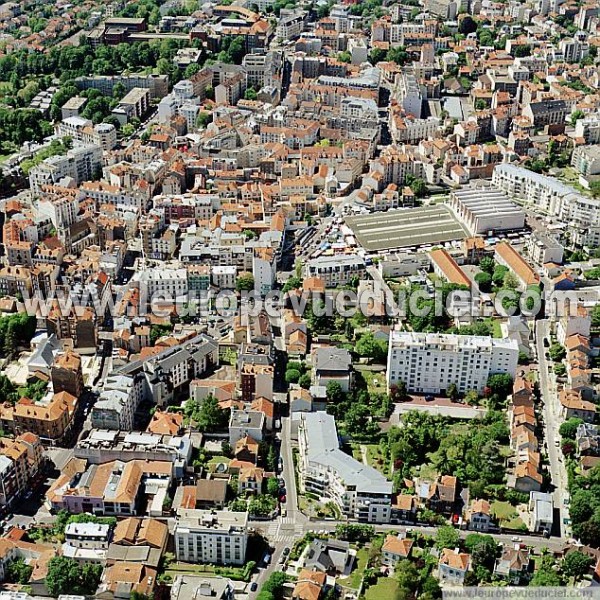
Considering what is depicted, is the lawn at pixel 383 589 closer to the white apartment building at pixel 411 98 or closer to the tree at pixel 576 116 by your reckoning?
the white apartment building at pixel 411 98

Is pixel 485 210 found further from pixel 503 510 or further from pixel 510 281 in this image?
pixel 503 510

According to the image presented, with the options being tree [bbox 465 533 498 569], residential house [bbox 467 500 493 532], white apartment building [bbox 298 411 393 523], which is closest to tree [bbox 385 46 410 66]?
white apartment building [bbox 298 411 393 523]

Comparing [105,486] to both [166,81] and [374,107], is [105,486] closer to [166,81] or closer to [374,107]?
[374,107]

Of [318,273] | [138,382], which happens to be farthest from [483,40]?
[138,382]

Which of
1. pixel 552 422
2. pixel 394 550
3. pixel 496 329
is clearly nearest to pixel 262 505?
pixel 394 550

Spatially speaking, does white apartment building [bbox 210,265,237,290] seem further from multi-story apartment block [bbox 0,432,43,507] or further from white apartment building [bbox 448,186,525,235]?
white apartment building [bbox 448,186,525,235]
